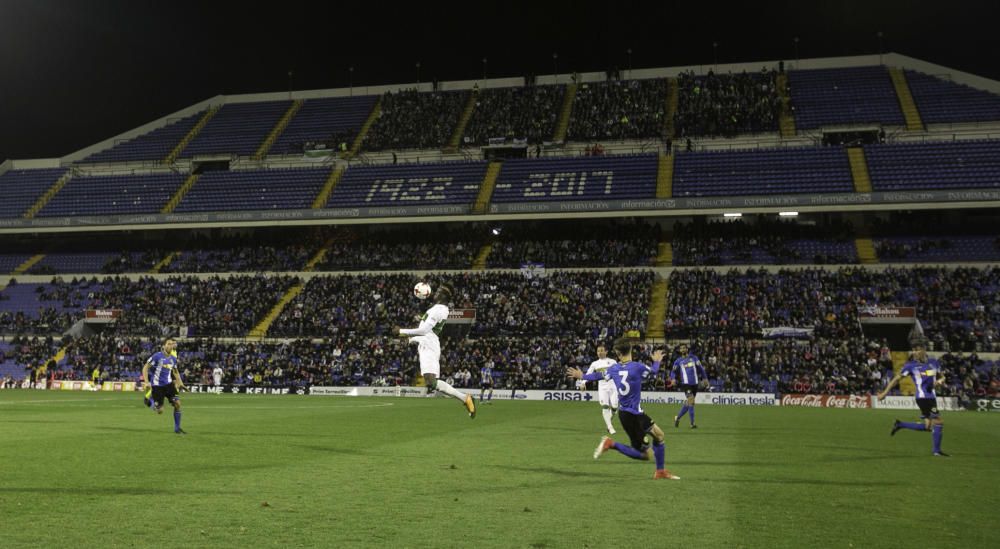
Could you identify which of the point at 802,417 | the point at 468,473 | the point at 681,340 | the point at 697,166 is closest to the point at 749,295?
the point at 681,340

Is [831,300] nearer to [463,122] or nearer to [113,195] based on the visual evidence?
[463,122]

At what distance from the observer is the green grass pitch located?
8820mm

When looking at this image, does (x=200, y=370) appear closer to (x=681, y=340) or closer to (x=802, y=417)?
(x=681, y=340)

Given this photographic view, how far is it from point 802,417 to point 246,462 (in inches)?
890

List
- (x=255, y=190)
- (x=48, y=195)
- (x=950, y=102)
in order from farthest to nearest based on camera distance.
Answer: (x=48, y=195) → (x=255, y=190) → (x=950, y=102)

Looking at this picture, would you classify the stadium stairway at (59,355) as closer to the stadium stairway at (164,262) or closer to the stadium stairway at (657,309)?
the stadium stairway at (164,262)

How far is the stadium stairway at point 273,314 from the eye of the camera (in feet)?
183

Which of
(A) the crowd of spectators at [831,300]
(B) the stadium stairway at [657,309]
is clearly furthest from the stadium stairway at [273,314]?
(A) the crowd of spectators at [831,300]

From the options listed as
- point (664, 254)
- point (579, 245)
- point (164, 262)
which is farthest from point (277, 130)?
point (664, 254)

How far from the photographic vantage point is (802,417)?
31.1 m

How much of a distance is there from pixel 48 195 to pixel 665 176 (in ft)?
167

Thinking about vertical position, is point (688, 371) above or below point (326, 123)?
below

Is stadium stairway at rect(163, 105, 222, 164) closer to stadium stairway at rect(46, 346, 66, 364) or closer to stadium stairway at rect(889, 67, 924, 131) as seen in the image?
stadium stairway at rect(46, 346, 66, 364)

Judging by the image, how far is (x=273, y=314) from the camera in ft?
191
